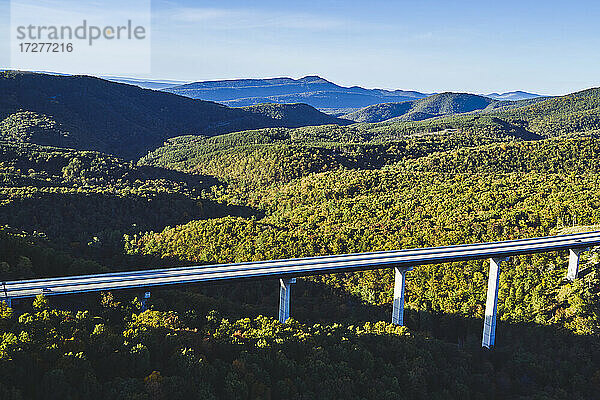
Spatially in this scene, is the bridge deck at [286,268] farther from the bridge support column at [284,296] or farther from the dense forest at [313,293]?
the dense forest at [313,293]

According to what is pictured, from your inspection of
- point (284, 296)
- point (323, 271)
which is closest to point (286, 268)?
point (284, 296)

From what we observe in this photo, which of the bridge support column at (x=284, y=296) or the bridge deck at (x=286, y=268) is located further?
the bridge support column at (x=284, y=296)

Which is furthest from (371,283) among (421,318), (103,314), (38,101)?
(38,101)

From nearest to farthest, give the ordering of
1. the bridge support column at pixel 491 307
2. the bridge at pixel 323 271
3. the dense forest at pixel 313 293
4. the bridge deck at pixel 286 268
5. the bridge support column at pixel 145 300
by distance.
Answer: the dense forest at pixel 313 293, the bridge deck at pixel 286 268, the bridge at pixel 323 271, the bridge support column at pixel 145 300, the bridge support column at pixel 491 307

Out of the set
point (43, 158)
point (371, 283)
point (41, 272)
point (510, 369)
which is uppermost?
point (43, 158)

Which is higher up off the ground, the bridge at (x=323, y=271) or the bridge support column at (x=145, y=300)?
the bridge at (x=323, y=271)

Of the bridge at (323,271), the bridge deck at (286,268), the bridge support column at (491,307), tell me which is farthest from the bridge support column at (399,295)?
the bridge support column at (491,307)

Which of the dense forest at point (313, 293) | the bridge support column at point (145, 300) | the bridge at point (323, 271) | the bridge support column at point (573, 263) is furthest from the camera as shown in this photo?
the bridge support column at point (573, 263)

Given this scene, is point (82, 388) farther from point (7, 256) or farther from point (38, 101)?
point (38, 101)
